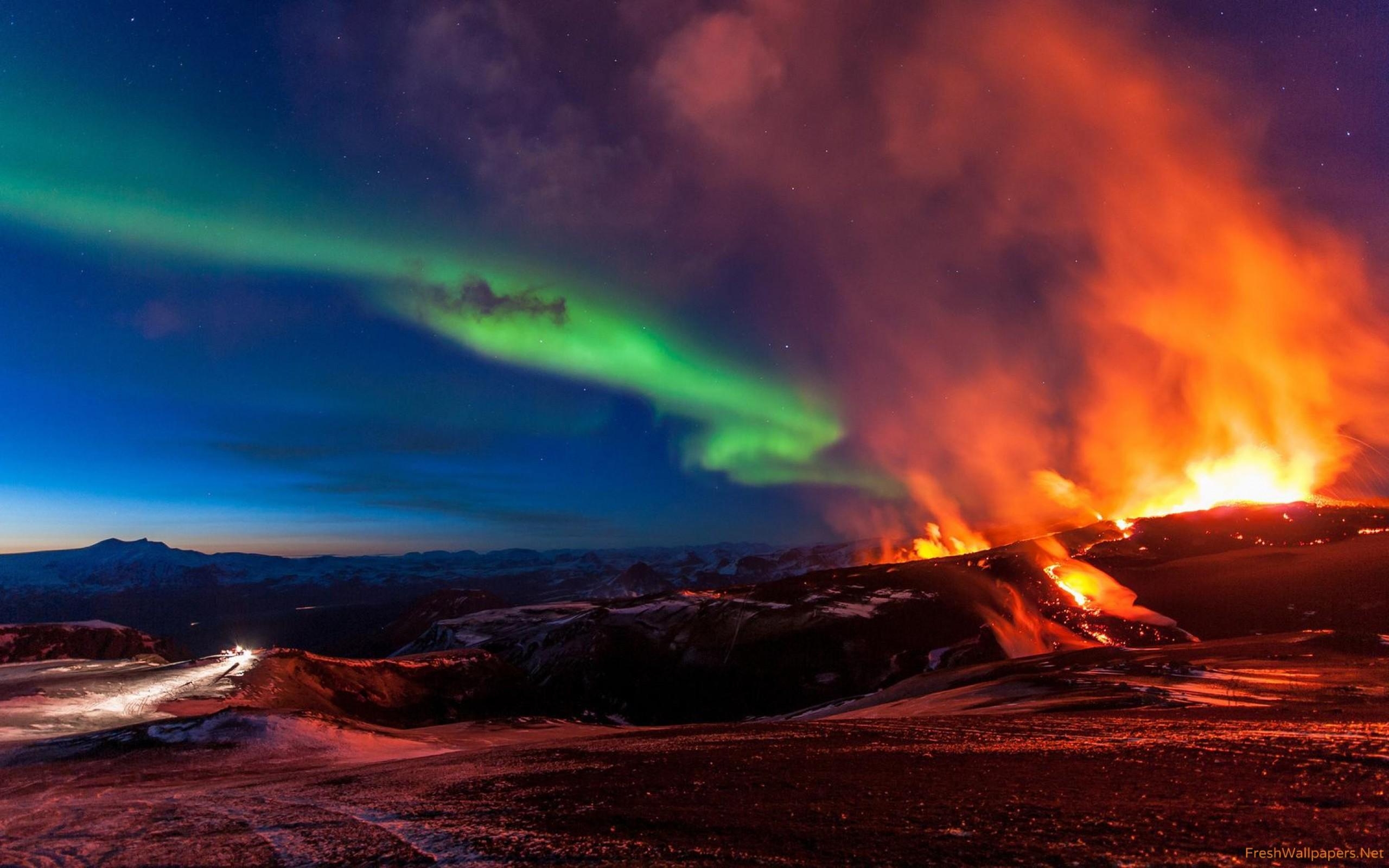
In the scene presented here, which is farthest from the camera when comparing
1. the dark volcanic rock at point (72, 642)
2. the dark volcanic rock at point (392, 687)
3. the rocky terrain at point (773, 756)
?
the dark volcanic rock at point (72, 642)

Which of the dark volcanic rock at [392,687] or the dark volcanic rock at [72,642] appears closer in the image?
the dark volcanic rock at [392,687]

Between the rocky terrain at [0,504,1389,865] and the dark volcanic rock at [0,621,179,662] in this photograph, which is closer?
the rocky terrain at [0,504,1389,865]

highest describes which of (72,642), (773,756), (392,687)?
(773,756)

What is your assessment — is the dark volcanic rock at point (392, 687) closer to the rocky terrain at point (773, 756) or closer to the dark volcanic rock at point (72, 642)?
the rocky terrain at point (773, 756)

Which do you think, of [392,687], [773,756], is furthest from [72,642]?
[773,756]

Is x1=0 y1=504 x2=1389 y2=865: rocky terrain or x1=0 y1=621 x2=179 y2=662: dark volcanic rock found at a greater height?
x1=0 y1=504 x2=1389 y2=865: rocky terrain

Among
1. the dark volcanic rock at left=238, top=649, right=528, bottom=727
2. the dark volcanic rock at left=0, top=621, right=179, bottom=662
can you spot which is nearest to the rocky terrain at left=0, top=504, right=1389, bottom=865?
the dark volcanic rock at left=238, top=649, right=528, bottom=727

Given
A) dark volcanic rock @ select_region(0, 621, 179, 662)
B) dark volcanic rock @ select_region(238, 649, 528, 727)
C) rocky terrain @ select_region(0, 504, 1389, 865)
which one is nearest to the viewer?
rocky terrain @ select_region(0, 504, 1389, 865)

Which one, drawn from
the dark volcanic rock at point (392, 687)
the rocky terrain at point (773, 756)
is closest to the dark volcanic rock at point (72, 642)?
the rocky terrain at point (773, 756)

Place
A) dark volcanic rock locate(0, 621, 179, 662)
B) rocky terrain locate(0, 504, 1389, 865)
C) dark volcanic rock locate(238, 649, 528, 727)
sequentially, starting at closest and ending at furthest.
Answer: rocky terrain locate(0, 504, 1389, 865)
dark volcanic rock locate(238, 649, 528, 727)
dark volcanic rock locate(0, 621, 179, 662)

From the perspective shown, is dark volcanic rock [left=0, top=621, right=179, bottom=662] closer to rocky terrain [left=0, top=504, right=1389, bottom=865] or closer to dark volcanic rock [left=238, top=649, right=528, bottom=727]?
rocky terrain [left=0, top=504, right=1389, bottom=865]

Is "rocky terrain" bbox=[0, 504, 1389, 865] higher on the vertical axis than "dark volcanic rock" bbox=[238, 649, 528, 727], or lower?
higher

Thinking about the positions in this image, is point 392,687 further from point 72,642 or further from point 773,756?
point 773,756

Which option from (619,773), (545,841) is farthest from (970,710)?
(545,841)
